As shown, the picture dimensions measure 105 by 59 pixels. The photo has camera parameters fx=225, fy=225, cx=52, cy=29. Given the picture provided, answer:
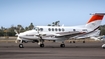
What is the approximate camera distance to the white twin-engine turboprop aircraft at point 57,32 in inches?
1190

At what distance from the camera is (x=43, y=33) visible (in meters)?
30.7

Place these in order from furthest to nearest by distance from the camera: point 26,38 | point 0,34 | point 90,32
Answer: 1. point 0,34
2. point 90,32
3. point 26,38

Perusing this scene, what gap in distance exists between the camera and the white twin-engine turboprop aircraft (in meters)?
30.2

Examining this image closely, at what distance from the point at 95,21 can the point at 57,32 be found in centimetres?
678

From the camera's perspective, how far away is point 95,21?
1363 inches

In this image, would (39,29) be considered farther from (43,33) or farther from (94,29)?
(94,29)

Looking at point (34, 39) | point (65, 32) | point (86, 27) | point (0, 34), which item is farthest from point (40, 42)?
point (0, 34)
